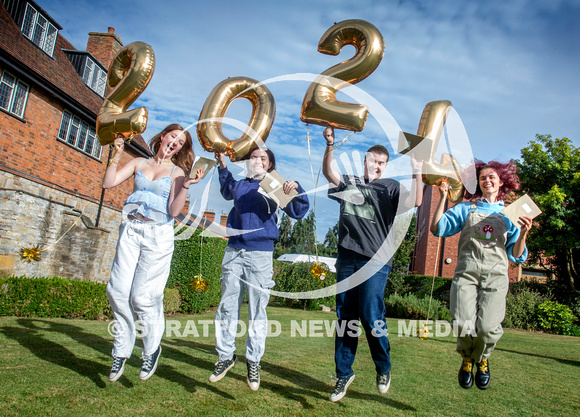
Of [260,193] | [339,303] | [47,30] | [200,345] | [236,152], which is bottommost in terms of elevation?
[200,345]

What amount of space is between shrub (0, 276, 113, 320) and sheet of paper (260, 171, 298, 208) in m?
7.35

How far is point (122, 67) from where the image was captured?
4.67 m

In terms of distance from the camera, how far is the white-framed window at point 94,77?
18.7 meters

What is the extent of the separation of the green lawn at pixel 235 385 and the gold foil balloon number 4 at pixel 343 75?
8.63ft

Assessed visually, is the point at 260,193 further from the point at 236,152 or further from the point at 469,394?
the point at 469,394

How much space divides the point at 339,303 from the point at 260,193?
1.34 meters

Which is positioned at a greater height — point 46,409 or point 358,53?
point 358,53

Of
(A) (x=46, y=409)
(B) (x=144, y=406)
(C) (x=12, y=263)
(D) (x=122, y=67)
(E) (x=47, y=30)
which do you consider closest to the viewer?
(A) (x=46, y=409)

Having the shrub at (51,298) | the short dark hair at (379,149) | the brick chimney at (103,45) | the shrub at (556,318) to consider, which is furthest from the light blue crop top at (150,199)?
the brick chimney at (103,45)

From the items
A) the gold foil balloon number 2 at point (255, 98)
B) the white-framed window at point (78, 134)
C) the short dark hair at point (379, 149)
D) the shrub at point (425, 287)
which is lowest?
the shrub at point (425, 287)

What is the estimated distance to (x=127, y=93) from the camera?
4.44m

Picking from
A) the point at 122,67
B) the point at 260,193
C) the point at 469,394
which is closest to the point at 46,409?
the point at 260,193

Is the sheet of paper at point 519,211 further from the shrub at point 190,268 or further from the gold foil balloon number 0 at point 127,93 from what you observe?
the shrub at point 190,268

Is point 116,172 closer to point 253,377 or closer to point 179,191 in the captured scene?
point 179,191
